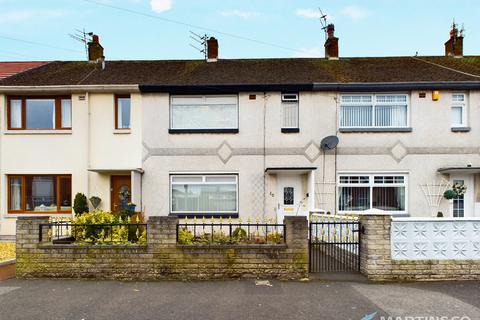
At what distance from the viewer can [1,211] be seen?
12242 millimetres

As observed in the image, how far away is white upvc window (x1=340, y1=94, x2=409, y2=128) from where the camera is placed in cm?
1235

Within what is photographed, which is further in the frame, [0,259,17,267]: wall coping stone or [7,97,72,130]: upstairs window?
[7,97,72,130]: upstairs window

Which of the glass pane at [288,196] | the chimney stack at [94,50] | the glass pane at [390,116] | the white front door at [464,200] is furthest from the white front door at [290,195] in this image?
the chimney stack at [94,50]

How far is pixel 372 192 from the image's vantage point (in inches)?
481

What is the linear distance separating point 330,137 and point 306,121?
1023 mm

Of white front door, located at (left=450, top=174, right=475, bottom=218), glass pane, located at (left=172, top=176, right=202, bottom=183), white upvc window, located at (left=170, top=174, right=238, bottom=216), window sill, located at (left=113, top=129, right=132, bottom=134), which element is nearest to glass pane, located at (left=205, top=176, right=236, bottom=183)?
white upvc window, located at (left=170, top=174, right=238, bottom=216)

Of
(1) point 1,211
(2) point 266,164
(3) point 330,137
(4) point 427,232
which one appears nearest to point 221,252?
(4) point 427,232

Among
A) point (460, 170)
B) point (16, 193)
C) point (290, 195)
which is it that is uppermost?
point (460, 170)

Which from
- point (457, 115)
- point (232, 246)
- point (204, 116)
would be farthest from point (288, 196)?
point (457, 115)

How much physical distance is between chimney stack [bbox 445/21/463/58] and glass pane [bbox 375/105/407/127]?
577cm

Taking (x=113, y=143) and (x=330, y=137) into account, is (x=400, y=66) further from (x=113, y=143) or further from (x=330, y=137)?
(x=113, y=143)

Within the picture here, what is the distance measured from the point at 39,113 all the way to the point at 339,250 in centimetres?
1121

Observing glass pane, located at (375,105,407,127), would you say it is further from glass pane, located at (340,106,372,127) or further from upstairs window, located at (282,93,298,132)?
upstairs window, located at (282,93,298,132)

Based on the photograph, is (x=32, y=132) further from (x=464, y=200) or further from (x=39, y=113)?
(x=464, y=200)
